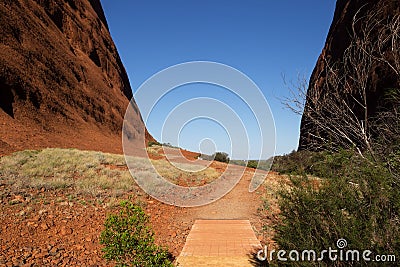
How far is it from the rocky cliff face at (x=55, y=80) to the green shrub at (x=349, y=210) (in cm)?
1386

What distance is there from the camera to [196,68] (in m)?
9.81

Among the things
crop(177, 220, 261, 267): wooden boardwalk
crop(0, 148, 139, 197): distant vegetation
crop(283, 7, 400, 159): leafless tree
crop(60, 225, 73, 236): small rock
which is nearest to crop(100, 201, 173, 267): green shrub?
crop(177, 220, 261, 267): wooden boardwalk

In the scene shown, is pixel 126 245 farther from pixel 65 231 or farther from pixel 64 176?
Answer: pixel 64 176

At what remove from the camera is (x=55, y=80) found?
2481 cm

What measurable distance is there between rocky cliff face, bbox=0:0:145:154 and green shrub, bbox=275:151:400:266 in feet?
45.5

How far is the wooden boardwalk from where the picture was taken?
497 cm

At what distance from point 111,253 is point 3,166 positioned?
295 inches

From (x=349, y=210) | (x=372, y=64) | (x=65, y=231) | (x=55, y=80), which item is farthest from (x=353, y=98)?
(x=55, y=80)

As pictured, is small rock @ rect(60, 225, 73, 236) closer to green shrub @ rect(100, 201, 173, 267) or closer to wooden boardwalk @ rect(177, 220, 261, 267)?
green shrub @ rect(100, 201, 173, 267)

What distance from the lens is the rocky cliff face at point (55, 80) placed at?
18.9 meters

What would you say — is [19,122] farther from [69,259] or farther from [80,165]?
[69,259]

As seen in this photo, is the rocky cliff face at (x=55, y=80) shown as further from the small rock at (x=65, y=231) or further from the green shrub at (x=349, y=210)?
the green shrub at (x=349, y=210)

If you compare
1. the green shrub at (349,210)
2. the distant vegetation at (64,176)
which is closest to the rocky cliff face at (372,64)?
the green shrub at (349,210)

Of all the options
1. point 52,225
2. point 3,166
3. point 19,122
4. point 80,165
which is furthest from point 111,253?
point 19,122
